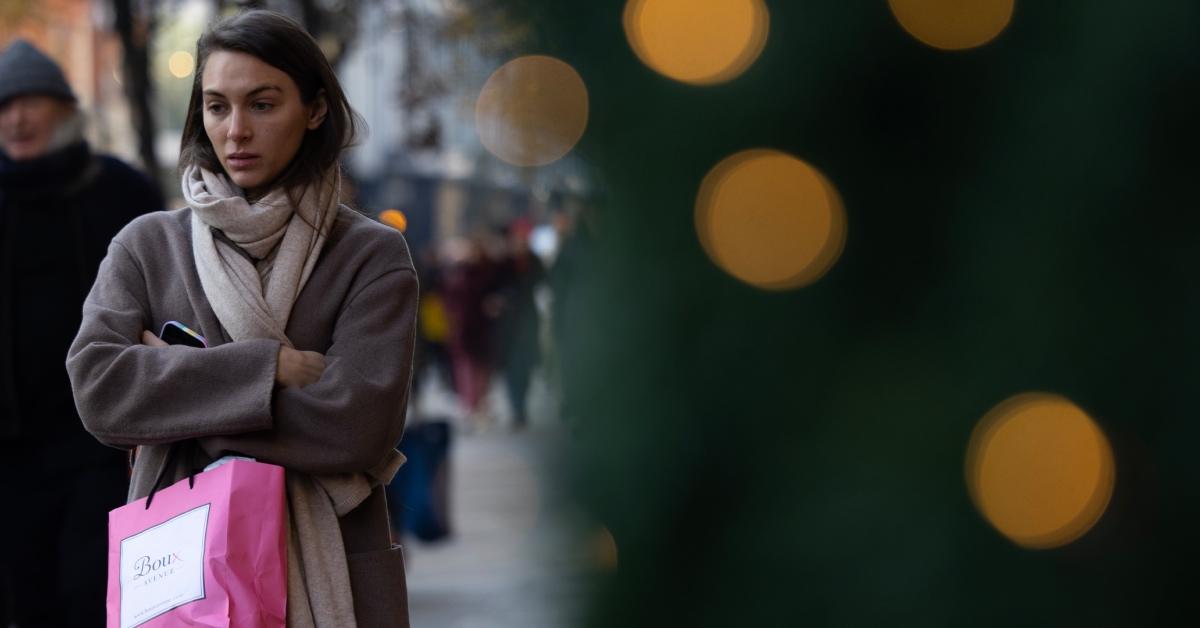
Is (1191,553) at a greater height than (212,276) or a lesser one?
lesser

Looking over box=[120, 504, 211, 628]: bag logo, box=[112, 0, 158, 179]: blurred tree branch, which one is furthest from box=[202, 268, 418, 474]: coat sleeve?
box=[112, 0, 158, 179]: blurred tree branch

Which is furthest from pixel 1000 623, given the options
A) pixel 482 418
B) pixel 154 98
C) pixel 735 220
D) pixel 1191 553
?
pixel 482 418

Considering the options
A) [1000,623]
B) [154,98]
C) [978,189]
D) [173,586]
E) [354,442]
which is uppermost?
[154,98]

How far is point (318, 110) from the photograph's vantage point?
2.45 metres

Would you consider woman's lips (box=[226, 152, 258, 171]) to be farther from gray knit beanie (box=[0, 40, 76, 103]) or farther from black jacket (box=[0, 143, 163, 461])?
gray knit beanie (box=[0, 40, 76, 103])

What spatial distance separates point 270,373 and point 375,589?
32 centimetres

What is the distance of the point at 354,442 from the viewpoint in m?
2.28

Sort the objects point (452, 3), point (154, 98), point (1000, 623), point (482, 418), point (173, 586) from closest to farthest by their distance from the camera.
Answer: point (1000, 623), point (173, 586), point (452, 3), point (154, 98), point (482, 418)

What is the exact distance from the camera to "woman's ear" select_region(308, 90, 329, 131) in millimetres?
2443

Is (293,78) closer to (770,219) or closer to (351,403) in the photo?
(351,403)

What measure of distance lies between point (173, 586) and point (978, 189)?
1069 millimetres

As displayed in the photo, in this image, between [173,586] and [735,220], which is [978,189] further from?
[173,586]

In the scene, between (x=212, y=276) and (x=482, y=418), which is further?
(x=482, y=418)

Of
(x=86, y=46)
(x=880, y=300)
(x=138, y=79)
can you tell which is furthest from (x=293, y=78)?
(x=86, y=46)
